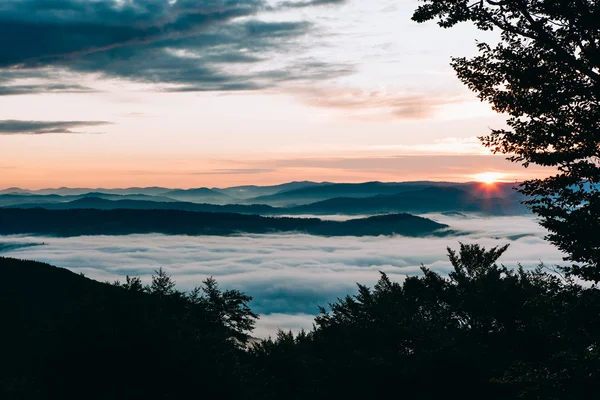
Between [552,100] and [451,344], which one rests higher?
[552,100]

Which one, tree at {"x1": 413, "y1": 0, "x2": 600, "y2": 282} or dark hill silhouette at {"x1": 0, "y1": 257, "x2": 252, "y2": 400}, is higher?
tree at {"x1": 413, "y1": 0, "x2": 600, "y2": 282}

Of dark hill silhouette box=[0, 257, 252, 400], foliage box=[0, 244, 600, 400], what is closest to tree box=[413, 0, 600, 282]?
foliage box=[0, 244, 600, 400]

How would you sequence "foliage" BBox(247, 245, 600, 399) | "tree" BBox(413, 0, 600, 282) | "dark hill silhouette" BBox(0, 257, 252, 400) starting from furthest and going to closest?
"dark hill silhouette" BBox(0, 257, 252, 400)
"foliage" BBox(247, 245, 600, 399)
"tree" BBox(413, 0, 600, 282)

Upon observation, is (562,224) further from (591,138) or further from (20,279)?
(20,279)

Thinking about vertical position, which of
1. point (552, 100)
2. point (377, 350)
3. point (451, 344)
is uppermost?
point (552, 100)

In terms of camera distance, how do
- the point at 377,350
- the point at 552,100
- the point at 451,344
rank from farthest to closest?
the point at 377,350, the point at 451,344, the point at 552,100

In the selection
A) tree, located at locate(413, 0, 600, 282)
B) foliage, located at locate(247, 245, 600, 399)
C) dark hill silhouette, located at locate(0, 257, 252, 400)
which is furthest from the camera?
dark hill silhouette, located at locate(0, 257, 252, 400)

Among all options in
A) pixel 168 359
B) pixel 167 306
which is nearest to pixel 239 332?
pixel 167 306

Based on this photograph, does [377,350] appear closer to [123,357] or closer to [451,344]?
[451,344]

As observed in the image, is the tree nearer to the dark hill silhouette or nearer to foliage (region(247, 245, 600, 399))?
foliage (region(247, 245, 600, 399))

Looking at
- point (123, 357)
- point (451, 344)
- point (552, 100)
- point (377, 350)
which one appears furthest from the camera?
point (377, 350)

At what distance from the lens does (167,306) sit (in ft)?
132

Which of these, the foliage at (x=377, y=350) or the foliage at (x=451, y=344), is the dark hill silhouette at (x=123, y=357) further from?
the foliage at (x=451, y=344)

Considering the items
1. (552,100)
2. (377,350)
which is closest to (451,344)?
(377,350)
